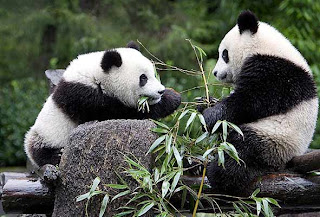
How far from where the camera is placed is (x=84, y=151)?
3.98m

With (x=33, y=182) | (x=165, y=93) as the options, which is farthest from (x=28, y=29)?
(x=33, y=182)

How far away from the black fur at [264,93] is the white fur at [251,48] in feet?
0.43

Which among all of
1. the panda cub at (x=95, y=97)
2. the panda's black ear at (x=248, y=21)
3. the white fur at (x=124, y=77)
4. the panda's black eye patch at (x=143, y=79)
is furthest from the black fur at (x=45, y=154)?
the panda's black ear at (x=248, y=21)

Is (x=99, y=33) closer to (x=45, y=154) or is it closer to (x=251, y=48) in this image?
(x=45, y=154)

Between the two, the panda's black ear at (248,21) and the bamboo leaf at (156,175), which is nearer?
the bamboo leaf at (156,175)

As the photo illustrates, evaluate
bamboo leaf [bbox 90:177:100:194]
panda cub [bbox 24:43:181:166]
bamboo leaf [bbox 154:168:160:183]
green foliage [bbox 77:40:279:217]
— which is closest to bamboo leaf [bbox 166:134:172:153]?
green foliage [bbox 77:40:279:217]

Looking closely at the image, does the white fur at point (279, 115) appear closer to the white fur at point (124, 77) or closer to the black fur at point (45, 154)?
the white fur at point (124, 77)

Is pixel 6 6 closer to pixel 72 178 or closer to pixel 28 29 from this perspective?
pixel 28 29

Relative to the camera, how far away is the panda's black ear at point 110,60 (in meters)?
4.93

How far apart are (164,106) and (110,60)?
26.5 inches

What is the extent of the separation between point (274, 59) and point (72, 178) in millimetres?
1839

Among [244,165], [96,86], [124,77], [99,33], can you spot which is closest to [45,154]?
[96,86]

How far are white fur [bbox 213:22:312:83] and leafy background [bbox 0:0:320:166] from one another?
4.19 m

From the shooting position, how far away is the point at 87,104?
4.88 metres
